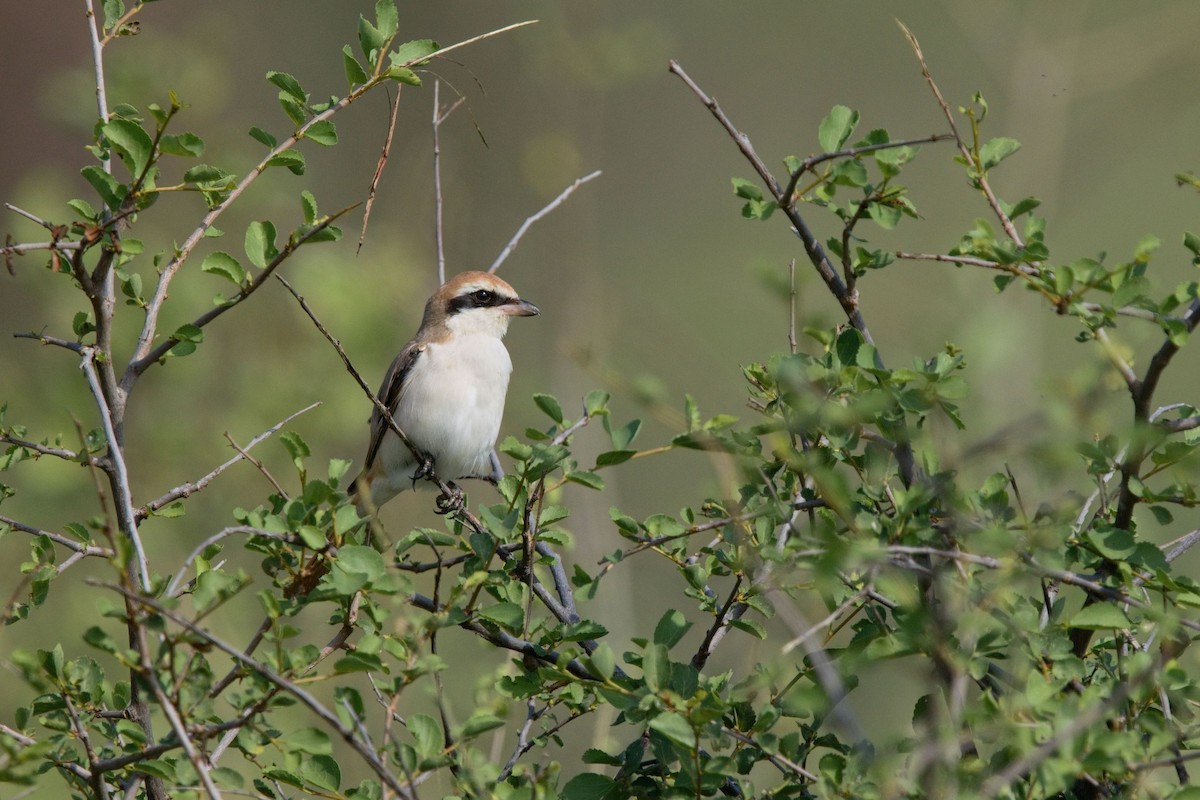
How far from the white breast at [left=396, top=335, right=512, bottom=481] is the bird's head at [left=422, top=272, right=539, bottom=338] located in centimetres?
6

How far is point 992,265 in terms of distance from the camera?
2.22 m

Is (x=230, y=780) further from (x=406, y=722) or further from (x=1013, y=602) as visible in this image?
(x=1013, y=602)

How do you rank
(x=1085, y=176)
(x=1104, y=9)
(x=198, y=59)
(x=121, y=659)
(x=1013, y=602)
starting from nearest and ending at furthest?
(x=121, y=659), (x=1013, y=602), (x=198, y=59), (x=1085, y=176), (x=1104, y=9)

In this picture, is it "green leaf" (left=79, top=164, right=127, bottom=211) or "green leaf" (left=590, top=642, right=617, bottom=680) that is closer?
"green leaf" (left=590, top=642, right=617, bottom=680)

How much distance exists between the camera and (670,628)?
2.38m

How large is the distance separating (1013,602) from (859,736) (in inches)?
32.3

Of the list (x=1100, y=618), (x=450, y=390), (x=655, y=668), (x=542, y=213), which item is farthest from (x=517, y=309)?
(x=1100, y=618)

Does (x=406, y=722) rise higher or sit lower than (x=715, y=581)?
lower

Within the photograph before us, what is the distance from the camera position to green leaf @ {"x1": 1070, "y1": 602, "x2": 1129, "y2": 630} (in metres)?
2.06

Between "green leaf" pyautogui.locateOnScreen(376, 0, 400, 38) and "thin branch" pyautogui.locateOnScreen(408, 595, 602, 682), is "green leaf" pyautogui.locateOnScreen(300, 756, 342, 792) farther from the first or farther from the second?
"green leaf" pyautogui.locateOnScreen(376, 0, 400, 38)

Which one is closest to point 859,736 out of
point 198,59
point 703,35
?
point 198,59

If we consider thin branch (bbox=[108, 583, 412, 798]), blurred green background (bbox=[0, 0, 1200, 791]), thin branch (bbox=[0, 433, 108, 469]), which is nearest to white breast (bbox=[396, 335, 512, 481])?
blurred green background (bbox=[0, 0, 1200, 791])

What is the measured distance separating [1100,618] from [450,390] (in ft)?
10.6

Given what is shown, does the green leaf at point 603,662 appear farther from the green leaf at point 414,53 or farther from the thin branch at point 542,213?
the thin branch at point 542,213
